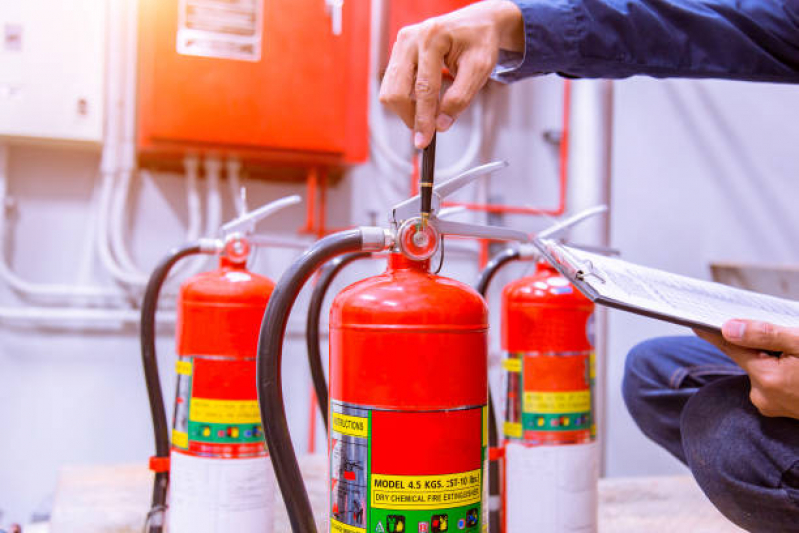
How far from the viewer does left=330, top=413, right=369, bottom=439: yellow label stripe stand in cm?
61

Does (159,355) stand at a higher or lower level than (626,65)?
lower

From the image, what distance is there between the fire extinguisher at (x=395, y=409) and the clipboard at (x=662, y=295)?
112 millimetres

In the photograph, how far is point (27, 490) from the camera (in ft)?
4.77

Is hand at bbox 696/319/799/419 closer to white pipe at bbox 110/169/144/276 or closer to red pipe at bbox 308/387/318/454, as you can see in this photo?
red pipe at bbox 308/387/318/454

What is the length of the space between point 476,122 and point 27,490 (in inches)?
52.7

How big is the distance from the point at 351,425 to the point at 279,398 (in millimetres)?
71

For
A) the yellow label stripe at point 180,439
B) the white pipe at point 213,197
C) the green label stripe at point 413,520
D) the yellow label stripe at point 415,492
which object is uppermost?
the white pipe at point 213,197

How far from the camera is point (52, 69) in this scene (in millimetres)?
1380

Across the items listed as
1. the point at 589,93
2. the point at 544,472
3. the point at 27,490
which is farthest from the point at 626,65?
the point at 27,490

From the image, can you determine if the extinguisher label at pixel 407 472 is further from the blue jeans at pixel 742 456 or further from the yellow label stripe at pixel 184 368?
the yellow label stripe at pixel 184 368

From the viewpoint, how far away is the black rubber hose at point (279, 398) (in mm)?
607

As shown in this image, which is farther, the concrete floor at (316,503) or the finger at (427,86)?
the concrete floor at (316,503)

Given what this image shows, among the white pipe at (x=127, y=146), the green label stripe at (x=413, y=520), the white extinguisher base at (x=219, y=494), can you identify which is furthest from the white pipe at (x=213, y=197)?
the green label stripe at (x=413, y=520)

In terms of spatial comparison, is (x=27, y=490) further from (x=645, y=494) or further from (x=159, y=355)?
(x=645, y=494)
